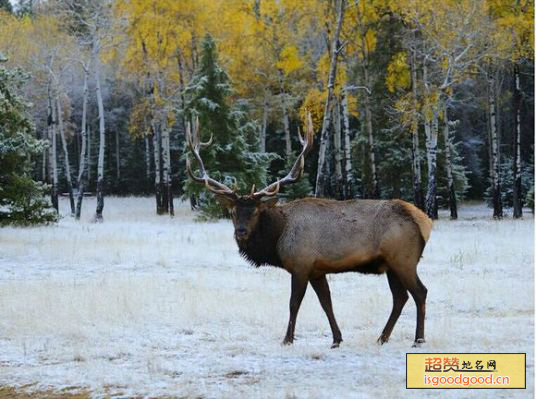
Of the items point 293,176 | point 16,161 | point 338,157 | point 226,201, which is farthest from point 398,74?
point 226,201

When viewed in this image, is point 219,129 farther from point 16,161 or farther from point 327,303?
point 327,303

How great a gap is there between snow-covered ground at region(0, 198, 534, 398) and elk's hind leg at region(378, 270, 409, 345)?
163 millimetres

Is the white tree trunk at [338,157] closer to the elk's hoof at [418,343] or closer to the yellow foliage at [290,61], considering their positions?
the yellow foliage at [290,61]

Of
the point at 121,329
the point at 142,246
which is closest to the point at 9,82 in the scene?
the point at 142,246

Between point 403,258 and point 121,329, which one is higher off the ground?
point 403,258

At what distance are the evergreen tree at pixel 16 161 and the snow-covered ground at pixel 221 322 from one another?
4346 millimetres

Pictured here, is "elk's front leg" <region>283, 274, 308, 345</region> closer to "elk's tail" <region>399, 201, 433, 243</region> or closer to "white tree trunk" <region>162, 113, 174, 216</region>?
"elk's tail" <region>399, 201, 433, 243</region>

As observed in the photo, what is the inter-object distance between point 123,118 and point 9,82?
2598cm

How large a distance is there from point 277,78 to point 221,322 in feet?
76.5

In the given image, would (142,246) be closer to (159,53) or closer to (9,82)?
(9,82)

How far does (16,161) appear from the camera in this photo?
21.5 meters

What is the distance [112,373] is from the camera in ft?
22.5

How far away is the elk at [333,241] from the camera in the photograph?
7.68 m

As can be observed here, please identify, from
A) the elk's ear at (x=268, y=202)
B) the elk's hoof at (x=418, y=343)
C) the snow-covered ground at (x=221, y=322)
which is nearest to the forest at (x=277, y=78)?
the snow-covered ground at (x=221, y=322)
